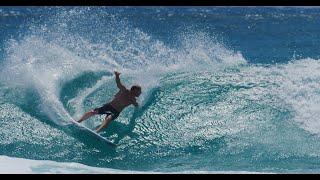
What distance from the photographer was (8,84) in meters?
9.48

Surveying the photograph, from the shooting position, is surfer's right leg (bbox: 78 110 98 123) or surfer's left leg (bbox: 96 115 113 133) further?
surfer's right leg (bbox: 78 110 98 123)

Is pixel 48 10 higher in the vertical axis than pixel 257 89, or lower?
higher

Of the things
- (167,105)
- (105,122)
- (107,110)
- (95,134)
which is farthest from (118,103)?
(167,105)

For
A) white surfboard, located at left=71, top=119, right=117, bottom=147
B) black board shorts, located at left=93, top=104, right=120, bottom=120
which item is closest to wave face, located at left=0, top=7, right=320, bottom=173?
white surfboard, located at left=71, top=119, right=117, bottom=147

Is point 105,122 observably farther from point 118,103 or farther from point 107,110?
point 118,103

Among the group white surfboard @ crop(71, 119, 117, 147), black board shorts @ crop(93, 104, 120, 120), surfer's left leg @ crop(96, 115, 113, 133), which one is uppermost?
black board shorts @ crop(93, 104, 120, 120)

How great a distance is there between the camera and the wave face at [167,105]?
7.36 m

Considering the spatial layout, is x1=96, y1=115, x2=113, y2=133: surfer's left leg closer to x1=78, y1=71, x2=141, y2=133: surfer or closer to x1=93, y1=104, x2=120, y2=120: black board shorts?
x1=78, y1=71, x2=141, y2=133: surfer

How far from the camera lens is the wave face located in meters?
7.36

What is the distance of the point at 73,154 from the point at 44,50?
4.15 metres

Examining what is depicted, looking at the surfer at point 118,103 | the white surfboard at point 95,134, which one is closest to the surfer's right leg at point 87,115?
the surfer at point 118,103

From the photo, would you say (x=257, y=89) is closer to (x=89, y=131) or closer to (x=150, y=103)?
(x=150, y=103)

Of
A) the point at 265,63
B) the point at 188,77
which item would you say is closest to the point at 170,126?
the point at 188,77
